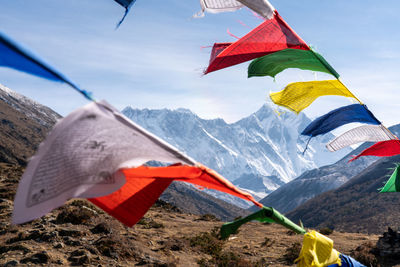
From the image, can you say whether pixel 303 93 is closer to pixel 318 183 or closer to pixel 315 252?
pixel 315 252

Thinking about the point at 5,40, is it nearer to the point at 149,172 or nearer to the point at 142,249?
the point at 149,172

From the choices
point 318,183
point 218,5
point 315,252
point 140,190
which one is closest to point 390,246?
point 315,252

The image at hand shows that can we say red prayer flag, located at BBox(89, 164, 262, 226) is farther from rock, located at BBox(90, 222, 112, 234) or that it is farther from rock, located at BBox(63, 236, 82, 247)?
rock, located at BBox(90, 222, 112, 234)

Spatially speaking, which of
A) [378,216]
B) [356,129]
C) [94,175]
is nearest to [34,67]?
[94,175]

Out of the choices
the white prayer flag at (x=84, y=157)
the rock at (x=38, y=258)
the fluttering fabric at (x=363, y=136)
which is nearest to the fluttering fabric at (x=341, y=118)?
the fluttering fabric at (x=363, y=136)

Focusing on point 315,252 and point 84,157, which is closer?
point 84,157

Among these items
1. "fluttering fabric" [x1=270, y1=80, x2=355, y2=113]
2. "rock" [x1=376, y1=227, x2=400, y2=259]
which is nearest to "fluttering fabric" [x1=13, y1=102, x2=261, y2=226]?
"fluttering fabric" [x1=270, y1=80, x2=355, y2=113]

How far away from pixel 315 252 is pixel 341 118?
8.33ft

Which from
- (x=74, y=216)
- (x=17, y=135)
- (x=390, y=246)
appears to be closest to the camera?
(x=74, y=216)

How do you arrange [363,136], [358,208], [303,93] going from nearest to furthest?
[303,93], [363,136], [358,208]

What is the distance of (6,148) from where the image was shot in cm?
7656

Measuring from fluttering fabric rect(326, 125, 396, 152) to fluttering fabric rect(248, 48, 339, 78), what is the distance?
167cm

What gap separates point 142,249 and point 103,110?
950cm

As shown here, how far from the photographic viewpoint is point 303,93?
→ 5.59m
